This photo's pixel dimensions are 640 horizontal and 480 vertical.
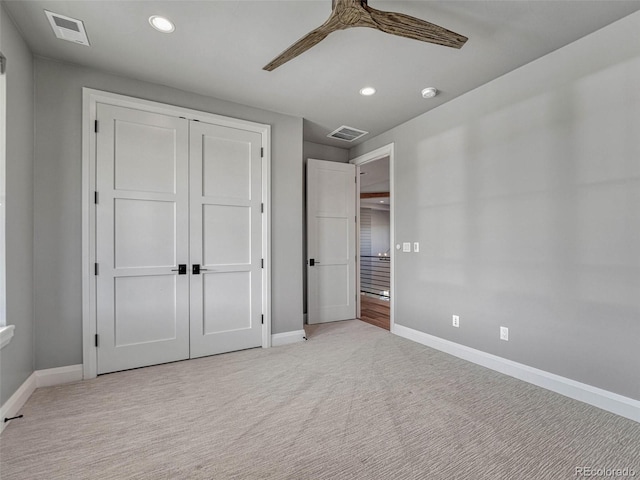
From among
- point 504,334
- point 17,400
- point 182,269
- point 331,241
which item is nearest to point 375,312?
point 331,241

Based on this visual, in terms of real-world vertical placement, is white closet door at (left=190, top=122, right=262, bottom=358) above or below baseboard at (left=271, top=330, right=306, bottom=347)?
above

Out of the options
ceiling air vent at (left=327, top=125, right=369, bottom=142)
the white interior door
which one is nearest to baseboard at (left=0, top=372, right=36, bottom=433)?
the white interior door

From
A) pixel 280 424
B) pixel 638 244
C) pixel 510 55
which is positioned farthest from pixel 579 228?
pixel 280 424

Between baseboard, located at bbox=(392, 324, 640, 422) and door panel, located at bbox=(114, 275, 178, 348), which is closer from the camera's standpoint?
baseboard, located at bbox=(392, 324, 640, 422)

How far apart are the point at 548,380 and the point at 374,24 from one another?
2964 mm

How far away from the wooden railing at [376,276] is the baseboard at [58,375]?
5.47 meters

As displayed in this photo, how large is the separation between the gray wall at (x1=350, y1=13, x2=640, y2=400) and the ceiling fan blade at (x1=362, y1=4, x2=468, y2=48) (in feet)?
3.90

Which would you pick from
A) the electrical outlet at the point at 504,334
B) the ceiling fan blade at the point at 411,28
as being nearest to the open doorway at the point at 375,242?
the electrical outlet at the point at 504,334

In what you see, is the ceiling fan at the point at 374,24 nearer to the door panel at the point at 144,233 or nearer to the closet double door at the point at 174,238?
the closet double door at the point at 174,238

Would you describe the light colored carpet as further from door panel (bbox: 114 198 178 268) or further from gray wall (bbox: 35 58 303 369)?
door panel (bbox: 114 198 178 268)

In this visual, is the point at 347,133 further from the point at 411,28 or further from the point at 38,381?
the point at 38,381

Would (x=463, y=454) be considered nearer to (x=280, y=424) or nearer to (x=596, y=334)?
(x=280, y=424)

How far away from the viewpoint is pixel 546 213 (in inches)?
98.1

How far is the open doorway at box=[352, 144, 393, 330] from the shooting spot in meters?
4.68
